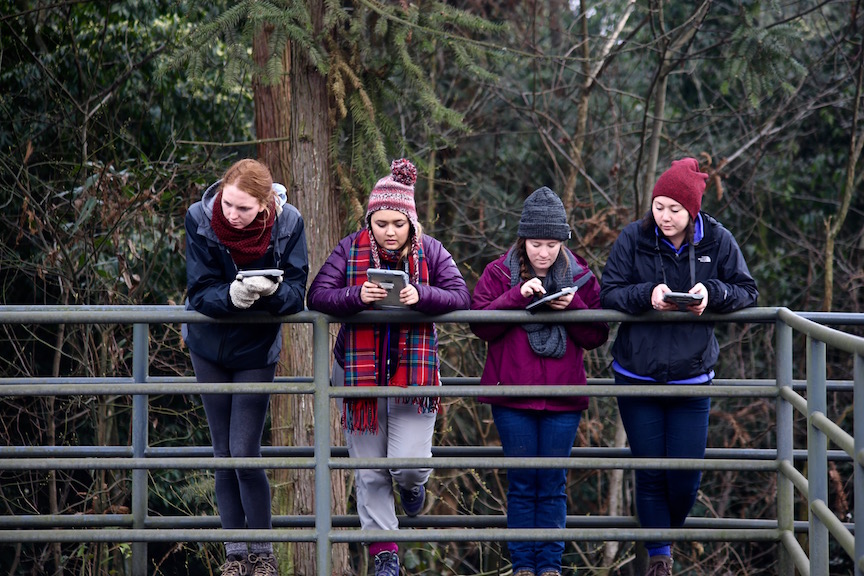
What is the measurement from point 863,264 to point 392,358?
10909 millimetres

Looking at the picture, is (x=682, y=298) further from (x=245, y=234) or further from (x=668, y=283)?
(x=245, y=234)

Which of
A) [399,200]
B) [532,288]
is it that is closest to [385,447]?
[532,288]

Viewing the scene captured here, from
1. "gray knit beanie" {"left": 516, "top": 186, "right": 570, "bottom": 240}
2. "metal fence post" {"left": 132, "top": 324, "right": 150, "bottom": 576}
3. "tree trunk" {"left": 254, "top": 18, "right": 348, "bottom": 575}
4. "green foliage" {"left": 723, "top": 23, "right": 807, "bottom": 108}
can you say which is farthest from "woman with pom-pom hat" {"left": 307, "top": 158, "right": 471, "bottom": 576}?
"green foliage" {"left": 723, "top": 23, "right": 807, "bottom": 108}

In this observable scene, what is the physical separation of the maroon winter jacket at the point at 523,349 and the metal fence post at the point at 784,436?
74 centimetres

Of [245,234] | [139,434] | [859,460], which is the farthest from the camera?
[139,434]

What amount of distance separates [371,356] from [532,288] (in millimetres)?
747

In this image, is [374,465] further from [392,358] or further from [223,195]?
[223,195]

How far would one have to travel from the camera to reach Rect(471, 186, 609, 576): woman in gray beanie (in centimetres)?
432

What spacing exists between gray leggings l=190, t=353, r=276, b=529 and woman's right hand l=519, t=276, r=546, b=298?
114 centimetres

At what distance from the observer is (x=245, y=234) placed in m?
4.05

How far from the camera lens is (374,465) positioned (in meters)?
4.09

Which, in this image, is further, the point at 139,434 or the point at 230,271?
the point at 139,434

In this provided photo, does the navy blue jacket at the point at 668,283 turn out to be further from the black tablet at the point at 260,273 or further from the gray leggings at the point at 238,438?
the gray leggings at the point at 238,438

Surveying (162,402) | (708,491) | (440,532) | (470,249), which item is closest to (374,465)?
(440,532)
